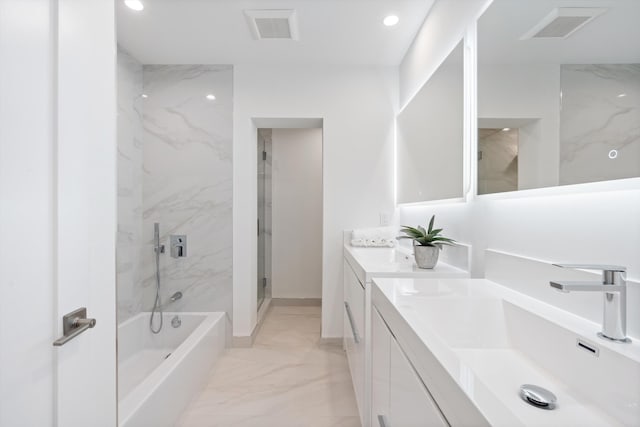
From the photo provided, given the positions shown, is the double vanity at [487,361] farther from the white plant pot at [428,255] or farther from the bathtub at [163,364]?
the bathtub at [163,364]

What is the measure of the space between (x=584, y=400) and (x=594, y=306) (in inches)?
11.1

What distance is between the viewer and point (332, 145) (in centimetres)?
254

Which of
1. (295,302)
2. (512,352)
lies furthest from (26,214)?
(295,302)

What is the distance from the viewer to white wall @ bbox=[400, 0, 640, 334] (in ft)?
2.34

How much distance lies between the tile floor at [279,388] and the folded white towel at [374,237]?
3.19ft

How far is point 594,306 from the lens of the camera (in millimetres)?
764

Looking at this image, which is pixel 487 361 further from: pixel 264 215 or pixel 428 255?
pixel 264 215

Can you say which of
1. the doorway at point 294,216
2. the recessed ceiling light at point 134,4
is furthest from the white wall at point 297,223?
the recessed ceiling light at point 134,4

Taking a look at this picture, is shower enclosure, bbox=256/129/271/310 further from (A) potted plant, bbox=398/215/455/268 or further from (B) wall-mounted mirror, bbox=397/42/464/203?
(A) potted plant, bbox=398/215/455/268

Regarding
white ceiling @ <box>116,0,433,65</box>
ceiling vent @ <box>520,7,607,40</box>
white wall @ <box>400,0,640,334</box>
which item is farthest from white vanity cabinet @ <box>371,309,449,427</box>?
white ceiling @ <box>116,0,433,65</box>

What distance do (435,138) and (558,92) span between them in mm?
927

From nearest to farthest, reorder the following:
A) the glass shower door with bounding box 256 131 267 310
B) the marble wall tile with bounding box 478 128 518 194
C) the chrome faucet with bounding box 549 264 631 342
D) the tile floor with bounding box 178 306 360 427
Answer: the chrome faucet with bounding box 549 264 631 342 → the marble wall tile with bounding box 478 128 518 194 → the tile floor with bounding box 178 306 360 427 → the glass shower door with bounding box 256 131 267 310

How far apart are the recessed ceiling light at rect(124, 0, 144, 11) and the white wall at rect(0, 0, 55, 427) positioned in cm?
145

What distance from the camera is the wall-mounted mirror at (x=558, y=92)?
0.71 m
